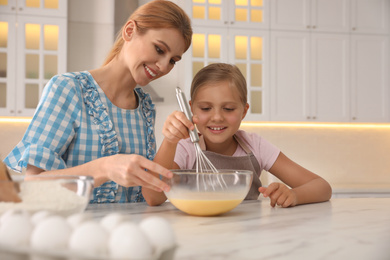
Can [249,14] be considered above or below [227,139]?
above

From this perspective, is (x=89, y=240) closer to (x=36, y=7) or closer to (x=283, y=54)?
(x=36, y=7)

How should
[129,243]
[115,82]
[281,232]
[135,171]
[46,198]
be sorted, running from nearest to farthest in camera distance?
[129,243]
[46,198]
[281,232]
[135,171]
[115,82]

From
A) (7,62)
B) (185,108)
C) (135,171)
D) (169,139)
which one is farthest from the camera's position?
(7,62)

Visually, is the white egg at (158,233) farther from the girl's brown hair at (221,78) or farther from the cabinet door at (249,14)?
the cabinet door at (249,14)

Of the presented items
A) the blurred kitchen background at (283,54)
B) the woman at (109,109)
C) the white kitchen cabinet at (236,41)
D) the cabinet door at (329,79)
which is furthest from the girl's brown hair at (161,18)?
the cabinet door at (329,79)

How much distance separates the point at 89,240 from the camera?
12.1 inches

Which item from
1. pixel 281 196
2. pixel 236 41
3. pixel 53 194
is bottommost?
pixel 281 196

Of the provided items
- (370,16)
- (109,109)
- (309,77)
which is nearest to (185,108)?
(109,109)

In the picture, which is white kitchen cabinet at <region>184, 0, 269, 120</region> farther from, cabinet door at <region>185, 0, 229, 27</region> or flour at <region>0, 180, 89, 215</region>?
flour at <region>0, 180, 89, 215</region>

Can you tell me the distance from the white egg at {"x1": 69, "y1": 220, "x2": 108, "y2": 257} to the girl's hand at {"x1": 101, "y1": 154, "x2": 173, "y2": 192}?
17.4 inches

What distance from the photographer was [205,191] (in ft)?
2.64

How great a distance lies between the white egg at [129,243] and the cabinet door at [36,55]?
278 centimetres

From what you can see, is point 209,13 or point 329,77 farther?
point 329,77

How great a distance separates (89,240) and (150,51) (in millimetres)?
993
